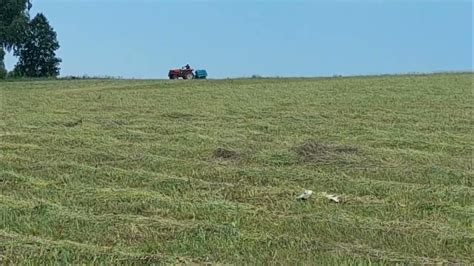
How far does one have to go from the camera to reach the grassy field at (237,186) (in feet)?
Answer: 14.6

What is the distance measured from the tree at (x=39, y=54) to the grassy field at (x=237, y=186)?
39843 millimetres

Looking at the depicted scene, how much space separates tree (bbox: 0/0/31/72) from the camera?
38219 millimetres

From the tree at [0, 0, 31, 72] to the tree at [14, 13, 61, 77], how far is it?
39.6 feet

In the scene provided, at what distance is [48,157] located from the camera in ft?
28.3

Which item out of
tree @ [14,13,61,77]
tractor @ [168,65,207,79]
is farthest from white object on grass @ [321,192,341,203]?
tree @ [14,13,61,77]

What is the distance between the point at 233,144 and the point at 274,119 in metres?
3.20

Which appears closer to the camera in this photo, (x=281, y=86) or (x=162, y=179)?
(x=162, y=179)

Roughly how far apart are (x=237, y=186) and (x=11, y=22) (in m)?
35.3

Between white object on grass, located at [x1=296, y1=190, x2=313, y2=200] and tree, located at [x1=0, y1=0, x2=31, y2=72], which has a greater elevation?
tree, located at [x1=0, y1=0, x2=31, y2=72]

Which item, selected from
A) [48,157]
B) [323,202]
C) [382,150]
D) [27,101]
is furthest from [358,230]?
[27,101]

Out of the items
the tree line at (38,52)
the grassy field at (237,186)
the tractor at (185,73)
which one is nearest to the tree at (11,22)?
the tree line at (38,52)

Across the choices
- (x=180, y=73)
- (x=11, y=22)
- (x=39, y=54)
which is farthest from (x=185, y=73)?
(x=39, y=54)

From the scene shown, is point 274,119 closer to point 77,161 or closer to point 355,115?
point 355,115

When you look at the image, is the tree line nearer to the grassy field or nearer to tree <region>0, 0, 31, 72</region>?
tree <region>0, 0, 31, 72</region>
